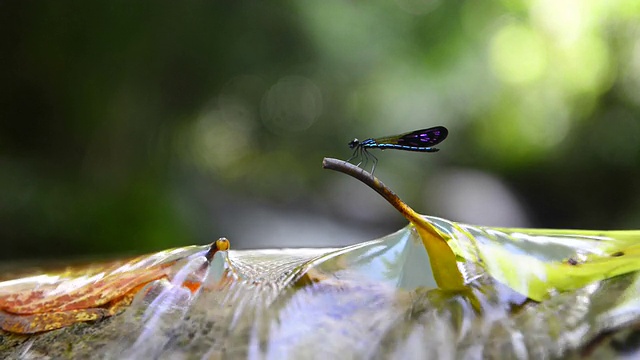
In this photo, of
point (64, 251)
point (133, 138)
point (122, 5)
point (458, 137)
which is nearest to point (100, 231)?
point (64, 251)

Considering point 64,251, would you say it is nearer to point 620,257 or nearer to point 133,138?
point 133,138

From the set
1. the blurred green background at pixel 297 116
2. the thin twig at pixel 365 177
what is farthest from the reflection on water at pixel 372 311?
the blurred green background at pixel 297 116

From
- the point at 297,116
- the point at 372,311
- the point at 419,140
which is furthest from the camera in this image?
the point at 297,116

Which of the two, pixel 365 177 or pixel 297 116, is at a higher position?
pixel 297 116

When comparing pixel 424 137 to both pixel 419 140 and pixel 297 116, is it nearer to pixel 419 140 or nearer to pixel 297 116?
pixel 419 140

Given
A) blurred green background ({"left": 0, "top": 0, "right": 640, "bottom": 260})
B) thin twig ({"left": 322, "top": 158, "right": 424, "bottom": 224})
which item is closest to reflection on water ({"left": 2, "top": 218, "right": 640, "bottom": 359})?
thin twig ({"left": 322, "top": 158, "right": 424, "bottom": 224})

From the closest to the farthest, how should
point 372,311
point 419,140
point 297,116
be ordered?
1. point 372,311
2. point 419,140
3. point 297,116

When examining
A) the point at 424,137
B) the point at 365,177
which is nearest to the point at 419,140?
the point at 424,137

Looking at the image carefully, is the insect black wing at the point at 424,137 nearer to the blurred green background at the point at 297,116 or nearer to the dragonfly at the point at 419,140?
the dragonfly at the point at 419,140
